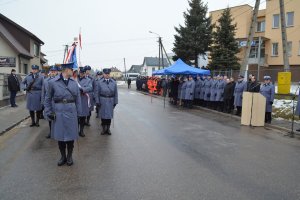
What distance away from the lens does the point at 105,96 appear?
1034cm

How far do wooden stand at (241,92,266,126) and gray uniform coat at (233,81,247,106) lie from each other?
195cm

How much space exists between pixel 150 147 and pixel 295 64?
128 feet

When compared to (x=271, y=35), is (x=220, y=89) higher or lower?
lower

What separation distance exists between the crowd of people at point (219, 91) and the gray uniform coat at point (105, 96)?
6287 mm

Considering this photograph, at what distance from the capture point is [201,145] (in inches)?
361

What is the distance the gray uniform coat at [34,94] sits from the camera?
11.9 metres

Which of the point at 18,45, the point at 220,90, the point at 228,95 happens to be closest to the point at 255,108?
the point at 228,95

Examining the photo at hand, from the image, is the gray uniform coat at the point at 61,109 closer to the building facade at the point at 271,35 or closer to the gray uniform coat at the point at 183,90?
the gray uniform coat at the point at 183,90

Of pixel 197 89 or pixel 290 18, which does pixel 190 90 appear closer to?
pixel 197 89

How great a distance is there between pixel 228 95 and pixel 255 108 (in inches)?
139

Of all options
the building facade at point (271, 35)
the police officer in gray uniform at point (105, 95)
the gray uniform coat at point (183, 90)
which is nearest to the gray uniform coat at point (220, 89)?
the gray uniform coat at point (183, 90)

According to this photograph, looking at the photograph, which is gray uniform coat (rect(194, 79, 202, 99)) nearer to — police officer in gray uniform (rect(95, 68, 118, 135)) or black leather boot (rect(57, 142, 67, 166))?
police officer in gray uniform (rect(95, 68, 118, 135))

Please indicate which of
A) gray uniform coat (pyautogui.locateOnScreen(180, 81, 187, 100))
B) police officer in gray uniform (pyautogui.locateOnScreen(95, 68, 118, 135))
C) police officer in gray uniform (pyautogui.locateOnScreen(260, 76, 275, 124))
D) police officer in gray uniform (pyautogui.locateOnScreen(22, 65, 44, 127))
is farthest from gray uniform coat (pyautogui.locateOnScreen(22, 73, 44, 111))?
gray uniform coat (pyautogui.locateOnScreen(180, 81, 187, 100))

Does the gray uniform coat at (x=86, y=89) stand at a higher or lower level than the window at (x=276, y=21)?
lower
